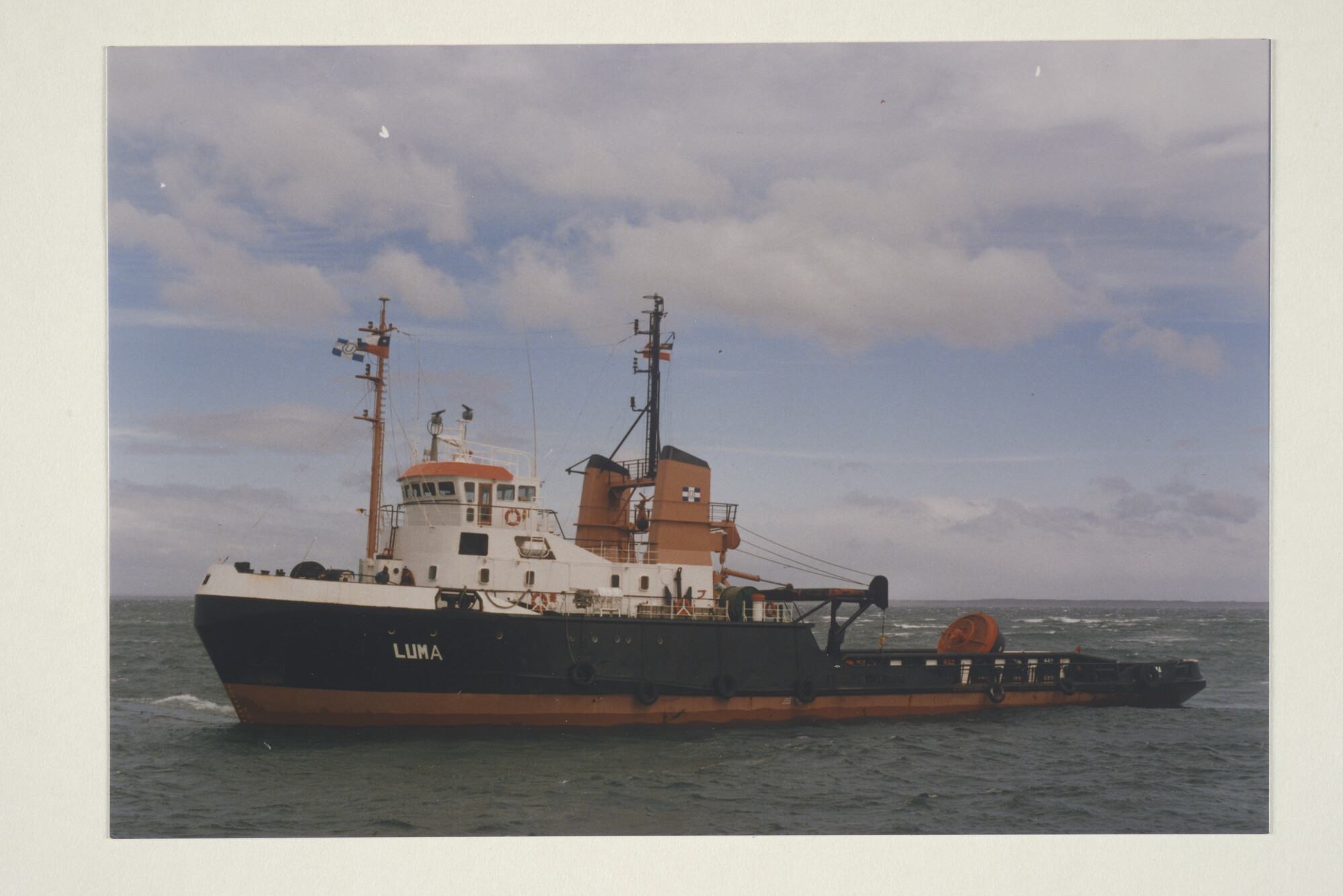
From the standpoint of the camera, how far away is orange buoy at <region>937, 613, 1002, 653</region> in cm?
1553

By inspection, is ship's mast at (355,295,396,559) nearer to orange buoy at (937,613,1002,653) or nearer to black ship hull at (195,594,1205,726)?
black ship hull at (195,594,1205,726)

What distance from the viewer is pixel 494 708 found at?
11.2 meters

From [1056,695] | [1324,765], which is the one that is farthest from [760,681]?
[1324,765]

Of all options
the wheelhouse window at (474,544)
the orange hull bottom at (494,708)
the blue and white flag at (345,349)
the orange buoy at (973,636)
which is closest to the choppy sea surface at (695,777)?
the orange hull bottom at (494,708)

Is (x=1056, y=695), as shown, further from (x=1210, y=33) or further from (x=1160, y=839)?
(x=1210, y=33)

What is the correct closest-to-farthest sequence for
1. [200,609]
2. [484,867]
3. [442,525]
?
Answer: [484,867] → [200,609] → [442,525]

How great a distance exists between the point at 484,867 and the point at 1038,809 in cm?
486

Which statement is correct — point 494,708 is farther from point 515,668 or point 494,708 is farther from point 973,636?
point 973,636

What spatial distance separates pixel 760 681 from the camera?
41.6 ft

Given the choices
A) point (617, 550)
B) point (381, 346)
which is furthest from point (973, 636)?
point (381, 346)

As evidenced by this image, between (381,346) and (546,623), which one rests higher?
(381,346)

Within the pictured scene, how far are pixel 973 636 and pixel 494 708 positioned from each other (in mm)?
8091

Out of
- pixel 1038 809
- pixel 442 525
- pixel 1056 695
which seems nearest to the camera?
pixel 1038 809

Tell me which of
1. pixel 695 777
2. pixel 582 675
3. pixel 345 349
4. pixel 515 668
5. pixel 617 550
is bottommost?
pixel 695 777
